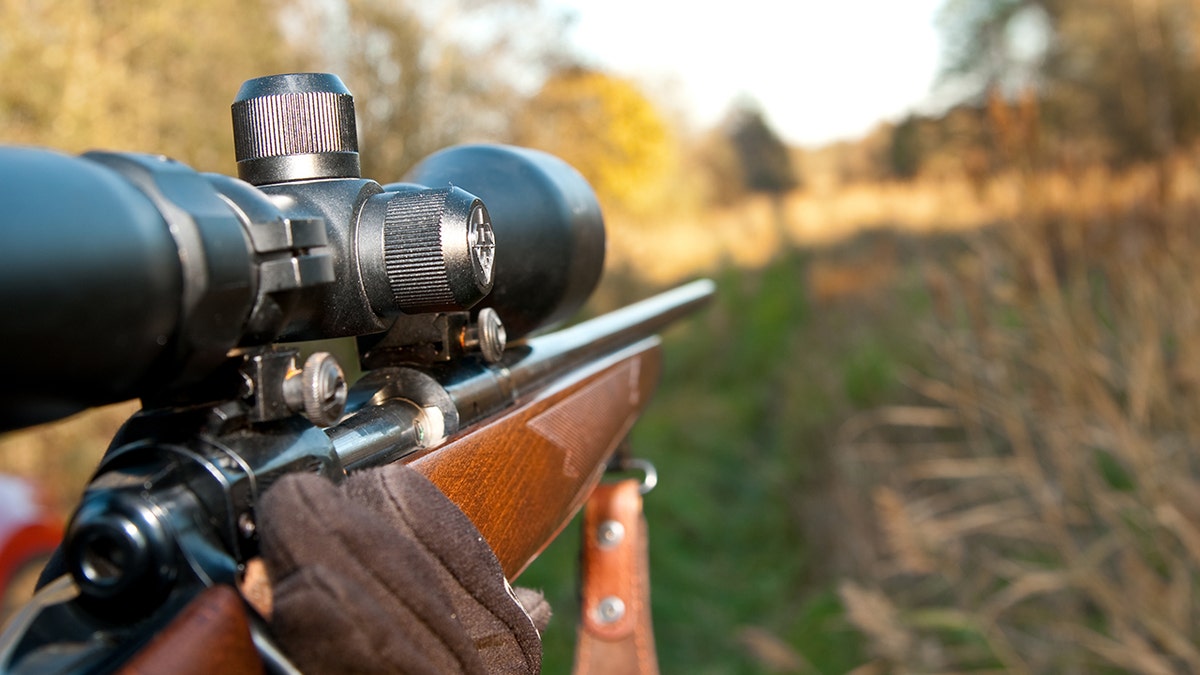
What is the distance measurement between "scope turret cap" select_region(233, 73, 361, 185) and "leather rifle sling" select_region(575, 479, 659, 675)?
52.2 inches

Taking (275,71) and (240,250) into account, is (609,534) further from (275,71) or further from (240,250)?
(275,71)

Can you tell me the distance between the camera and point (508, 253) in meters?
1.40

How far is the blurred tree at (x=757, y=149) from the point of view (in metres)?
25.6

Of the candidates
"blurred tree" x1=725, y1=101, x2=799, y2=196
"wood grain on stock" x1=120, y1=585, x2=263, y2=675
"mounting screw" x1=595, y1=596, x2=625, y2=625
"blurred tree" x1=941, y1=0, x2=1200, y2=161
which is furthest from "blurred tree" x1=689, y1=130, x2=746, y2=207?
"wood grain on stock" x1=120, y1=585, x2=263, y2=675

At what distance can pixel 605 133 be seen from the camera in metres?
11.7

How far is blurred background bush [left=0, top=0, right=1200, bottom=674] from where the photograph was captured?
11.0 feet

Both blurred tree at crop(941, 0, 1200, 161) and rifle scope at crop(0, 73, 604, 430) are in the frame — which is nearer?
rifle scope at crop(0, 73, 604, 430)

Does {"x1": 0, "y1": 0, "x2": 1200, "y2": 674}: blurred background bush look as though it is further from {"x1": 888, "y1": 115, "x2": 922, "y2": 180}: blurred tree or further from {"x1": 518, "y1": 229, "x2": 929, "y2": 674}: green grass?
{"x1": 888, "y1": 115, "x2": 922, "y2": 180}: blurred tree

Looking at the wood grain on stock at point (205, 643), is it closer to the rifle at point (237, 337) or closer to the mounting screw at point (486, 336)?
the rifle at point (237, 337)

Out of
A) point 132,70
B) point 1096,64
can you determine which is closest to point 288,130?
point 132,70

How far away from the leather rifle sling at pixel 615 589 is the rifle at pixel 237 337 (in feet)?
2.69

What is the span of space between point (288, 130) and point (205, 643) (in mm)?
541

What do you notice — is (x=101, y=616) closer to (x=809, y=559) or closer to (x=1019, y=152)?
(x=1019, y=152)

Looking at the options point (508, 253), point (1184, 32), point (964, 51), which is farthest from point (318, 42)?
point (964, 51)
